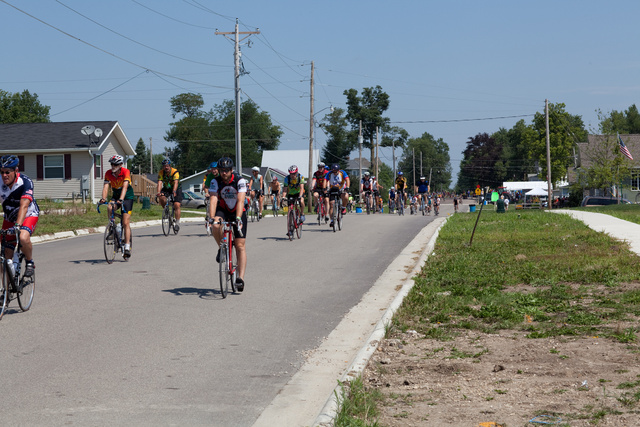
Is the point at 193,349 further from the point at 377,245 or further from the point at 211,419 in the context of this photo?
the point at 377,245

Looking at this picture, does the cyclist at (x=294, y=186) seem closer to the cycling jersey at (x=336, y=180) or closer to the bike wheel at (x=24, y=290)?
the cycling jersey at (x=336, y=180)

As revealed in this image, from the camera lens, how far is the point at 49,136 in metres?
47.6

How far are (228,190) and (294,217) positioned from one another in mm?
9097

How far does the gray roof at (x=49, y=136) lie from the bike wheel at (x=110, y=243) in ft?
109

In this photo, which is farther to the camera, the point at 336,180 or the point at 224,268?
the point at 336,180

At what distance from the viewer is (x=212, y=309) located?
932 centimetres

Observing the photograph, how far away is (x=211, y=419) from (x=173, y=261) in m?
9.45

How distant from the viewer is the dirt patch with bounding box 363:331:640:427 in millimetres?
5023

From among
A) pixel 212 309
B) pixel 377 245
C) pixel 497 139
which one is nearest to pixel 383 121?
pixel 497 139

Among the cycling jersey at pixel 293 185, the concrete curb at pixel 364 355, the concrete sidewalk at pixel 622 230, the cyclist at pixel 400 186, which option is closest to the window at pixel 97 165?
the cyclist at pixel 400 186

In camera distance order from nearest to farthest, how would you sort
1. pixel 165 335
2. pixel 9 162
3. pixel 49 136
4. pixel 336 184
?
pixel 165 335
pixel 9 162
pixel 336 184
pixel 49 136

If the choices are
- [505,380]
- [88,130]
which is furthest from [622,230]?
[88,130]

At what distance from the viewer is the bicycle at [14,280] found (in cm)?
851

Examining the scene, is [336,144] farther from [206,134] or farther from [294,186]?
[294,186]
